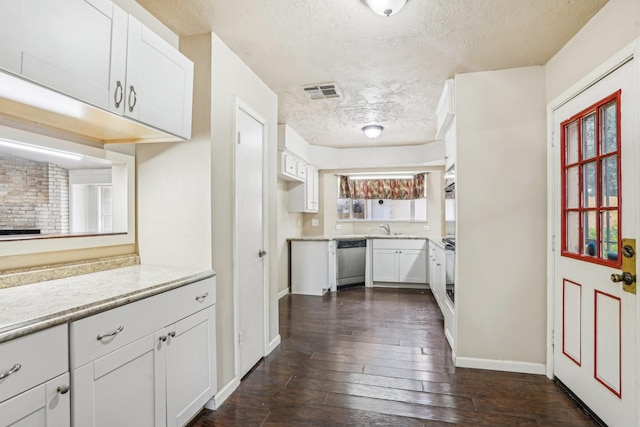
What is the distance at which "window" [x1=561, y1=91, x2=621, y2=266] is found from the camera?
76.1 inches

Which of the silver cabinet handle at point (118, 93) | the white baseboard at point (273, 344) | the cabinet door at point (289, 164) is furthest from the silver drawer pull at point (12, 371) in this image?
the cabinet door at point (289, 164)

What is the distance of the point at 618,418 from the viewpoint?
184 centimetres

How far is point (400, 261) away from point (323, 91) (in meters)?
3.42

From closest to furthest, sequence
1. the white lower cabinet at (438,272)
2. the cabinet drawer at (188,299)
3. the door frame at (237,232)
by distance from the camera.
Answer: the cabinet drawer at (188,299) → the door frame at (237,232) → the white lower cabinet at (438,272)

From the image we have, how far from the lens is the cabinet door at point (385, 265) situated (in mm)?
5719

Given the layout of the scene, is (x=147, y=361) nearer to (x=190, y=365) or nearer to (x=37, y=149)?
(x=190, y=365)

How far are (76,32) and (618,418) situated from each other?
326 cm

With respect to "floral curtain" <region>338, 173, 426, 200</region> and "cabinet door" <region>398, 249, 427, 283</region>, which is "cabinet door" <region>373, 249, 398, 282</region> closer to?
"cabinet door" <region>398, 249, 427, 283</region>

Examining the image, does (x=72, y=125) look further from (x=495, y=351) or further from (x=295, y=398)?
(x=495, y=351)

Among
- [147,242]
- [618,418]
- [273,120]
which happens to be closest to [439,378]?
[618,418]

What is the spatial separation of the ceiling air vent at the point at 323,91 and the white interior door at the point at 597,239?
1.82 m

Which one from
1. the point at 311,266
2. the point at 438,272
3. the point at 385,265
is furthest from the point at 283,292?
the point at 438,272

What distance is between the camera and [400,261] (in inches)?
224

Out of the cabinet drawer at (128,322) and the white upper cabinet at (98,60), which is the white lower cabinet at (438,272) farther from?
the white upper cabinet at (98,60)
